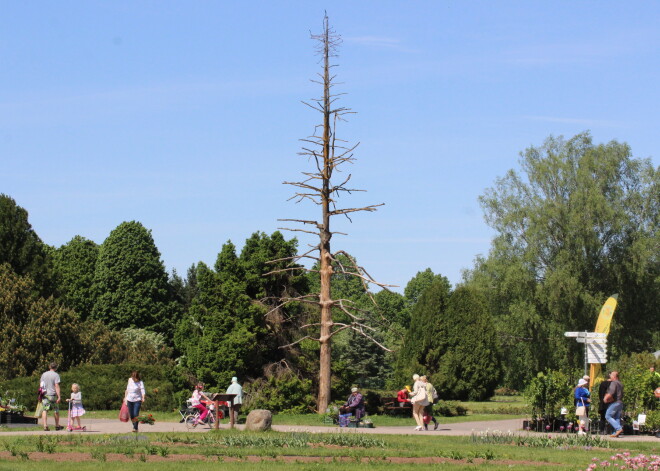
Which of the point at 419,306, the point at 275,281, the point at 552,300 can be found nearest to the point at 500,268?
the point at 552,300

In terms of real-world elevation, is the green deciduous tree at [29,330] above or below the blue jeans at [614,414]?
above

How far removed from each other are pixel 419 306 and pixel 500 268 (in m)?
7.44

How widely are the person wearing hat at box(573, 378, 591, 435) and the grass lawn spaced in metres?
2.98

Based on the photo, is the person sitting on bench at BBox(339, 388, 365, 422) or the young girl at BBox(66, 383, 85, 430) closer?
the young girl at BBox(66, 383, 85, 430)

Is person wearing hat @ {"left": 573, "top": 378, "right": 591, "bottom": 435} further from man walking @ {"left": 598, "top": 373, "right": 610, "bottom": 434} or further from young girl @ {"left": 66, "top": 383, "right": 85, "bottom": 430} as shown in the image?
young girl @ {"left": 66, "top": 383, "right": 85, "bottom": 430}

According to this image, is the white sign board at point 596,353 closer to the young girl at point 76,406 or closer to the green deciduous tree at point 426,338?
the young girl at point 76,406

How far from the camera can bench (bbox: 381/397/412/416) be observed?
31775 mm

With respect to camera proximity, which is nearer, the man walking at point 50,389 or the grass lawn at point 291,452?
the grass lawn at point 291,452

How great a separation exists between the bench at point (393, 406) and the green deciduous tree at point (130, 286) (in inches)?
1628

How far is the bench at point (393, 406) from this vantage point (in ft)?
104

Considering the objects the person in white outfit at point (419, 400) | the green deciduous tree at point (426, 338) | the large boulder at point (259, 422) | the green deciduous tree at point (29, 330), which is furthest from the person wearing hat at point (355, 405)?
the green deciduous tree at point (426, 338)

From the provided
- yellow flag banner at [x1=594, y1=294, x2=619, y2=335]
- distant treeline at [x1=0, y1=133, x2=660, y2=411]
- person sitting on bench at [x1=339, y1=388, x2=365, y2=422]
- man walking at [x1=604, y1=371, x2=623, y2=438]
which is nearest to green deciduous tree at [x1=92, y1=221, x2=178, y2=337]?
distant treeline at [x1=0, y1=133, x2=660, y2=411]

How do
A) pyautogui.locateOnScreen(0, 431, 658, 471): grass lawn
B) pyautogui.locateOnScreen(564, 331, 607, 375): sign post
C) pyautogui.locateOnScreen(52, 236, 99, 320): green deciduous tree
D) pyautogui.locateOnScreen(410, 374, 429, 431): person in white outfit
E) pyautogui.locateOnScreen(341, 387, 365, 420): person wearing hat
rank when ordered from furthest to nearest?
pyautogui.locateOnScreen(52, 236, 99, 320): green deciduous tree, pyautogui.locateOnScreen(341, 387, 365, 420): person wearing hat, pyautogui.locateOnScreen(410, 374, 429, 431): person in white outfit, pyautogui.locateOnScreen(564, 331, 607, 375): sign post, pyautogui.locateOnScreen(0, 431, 658, 471): grass lawn

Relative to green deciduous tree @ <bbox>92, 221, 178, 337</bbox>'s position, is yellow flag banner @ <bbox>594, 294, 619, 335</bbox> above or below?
Result: below
